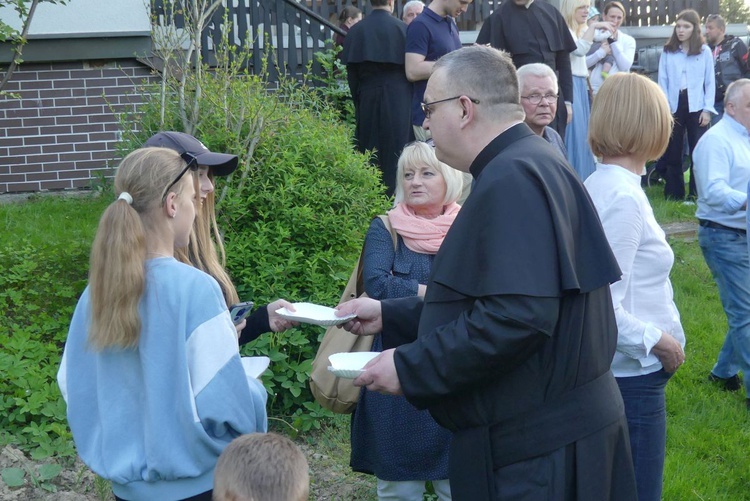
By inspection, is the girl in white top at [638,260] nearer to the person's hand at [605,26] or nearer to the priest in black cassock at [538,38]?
the priest in black cassock at [538,38]

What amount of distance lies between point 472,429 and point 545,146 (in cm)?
90

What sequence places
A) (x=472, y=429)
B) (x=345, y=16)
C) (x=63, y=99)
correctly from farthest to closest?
(x=345, y=16)
(x=63, y=99)
(x=472, y=429)

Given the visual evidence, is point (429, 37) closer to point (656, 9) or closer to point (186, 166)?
point (186, 166)

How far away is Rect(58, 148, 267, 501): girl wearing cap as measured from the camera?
2703 millimetres

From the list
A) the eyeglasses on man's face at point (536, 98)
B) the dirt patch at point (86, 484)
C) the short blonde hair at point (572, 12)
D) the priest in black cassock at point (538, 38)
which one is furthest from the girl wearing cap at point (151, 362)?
the short blonde hair at point (572, 12)

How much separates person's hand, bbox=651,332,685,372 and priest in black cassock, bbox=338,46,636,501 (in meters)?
0.73

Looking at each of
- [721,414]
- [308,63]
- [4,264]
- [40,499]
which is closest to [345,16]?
[308,63]

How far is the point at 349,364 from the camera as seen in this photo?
303 cm

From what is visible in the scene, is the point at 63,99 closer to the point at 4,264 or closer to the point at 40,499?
the point at 4,264

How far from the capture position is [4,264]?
6344 mm

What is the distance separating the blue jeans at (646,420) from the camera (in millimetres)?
3609

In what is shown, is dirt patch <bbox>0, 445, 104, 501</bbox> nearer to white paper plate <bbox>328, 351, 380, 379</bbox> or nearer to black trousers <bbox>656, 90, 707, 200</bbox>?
white paper plate <bbox>328, 351, 380, 379</bbox>

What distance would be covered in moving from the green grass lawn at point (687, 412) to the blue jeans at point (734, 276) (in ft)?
1.36

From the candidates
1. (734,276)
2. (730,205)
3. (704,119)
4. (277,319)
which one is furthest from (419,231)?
(704,119)
